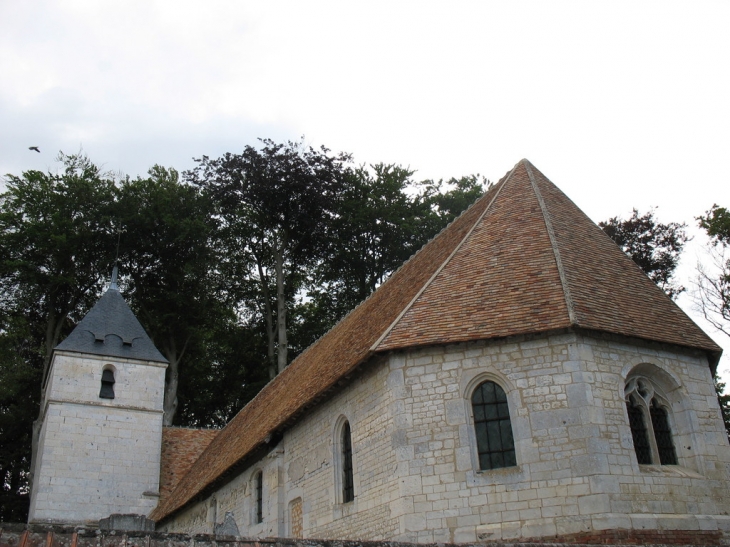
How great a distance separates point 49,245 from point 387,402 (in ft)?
70.9

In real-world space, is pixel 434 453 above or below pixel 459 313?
below

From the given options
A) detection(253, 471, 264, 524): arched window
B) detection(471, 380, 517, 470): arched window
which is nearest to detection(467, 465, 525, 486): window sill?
detection(471, 380, 517, 470): arched window

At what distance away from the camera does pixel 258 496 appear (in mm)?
15641

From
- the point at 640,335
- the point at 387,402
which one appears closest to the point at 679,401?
the point at 640,335

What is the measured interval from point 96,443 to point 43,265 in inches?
417

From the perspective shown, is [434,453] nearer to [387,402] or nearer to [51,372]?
[387,402]

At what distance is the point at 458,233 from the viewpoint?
14.7 meters

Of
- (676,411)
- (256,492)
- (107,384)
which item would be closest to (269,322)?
(107,384)

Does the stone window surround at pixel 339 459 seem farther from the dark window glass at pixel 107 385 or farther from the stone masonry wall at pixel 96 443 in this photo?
the dark window glass at pixel 107 385

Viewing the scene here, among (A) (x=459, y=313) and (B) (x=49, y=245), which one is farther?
(B) (x=49, y=245)

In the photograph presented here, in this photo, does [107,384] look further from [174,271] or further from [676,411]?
[676,411]

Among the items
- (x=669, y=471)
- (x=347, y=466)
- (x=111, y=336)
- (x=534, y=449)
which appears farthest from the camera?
(x=111, y=336)

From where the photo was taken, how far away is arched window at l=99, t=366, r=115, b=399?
73.5 ft

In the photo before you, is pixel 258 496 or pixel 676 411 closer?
pixel 676 411
